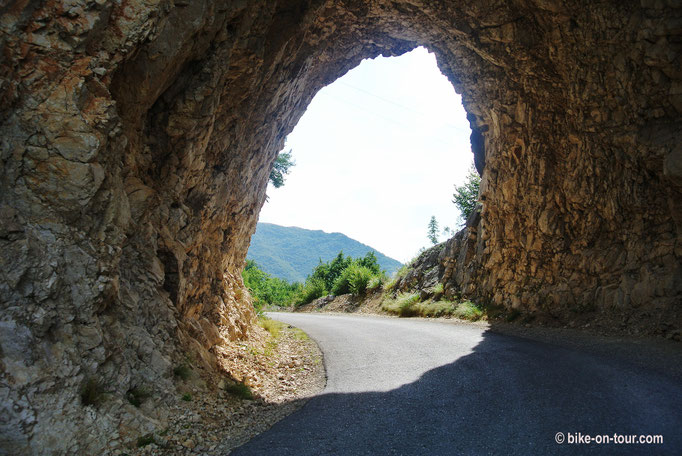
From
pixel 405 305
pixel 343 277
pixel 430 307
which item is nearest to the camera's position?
pixel 430 307

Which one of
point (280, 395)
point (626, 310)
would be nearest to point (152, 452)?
point (280, 395)

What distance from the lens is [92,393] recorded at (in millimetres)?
4336

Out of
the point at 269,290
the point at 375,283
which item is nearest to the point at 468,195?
the point at 375,283

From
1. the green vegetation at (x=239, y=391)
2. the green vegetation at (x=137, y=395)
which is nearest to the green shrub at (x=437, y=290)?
the green vegetation at (x=239, y=391)

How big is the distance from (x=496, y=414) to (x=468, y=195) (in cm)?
2730

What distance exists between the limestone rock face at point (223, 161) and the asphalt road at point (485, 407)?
2.41 metres

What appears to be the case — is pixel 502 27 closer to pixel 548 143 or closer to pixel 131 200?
pixel 548 143

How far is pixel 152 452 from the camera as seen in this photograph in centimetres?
436

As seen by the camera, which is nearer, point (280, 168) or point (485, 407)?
point (485, 407)

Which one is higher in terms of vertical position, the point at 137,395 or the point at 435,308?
the point at 435,308

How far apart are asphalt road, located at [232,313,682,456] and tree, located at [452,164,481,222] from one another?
22.5 meters

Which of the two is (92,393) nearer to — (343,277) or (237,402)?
(237,402)

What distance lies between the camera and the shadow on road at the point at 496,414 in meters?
4.35

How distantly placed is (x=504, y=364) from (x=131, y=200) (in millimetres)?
7426
